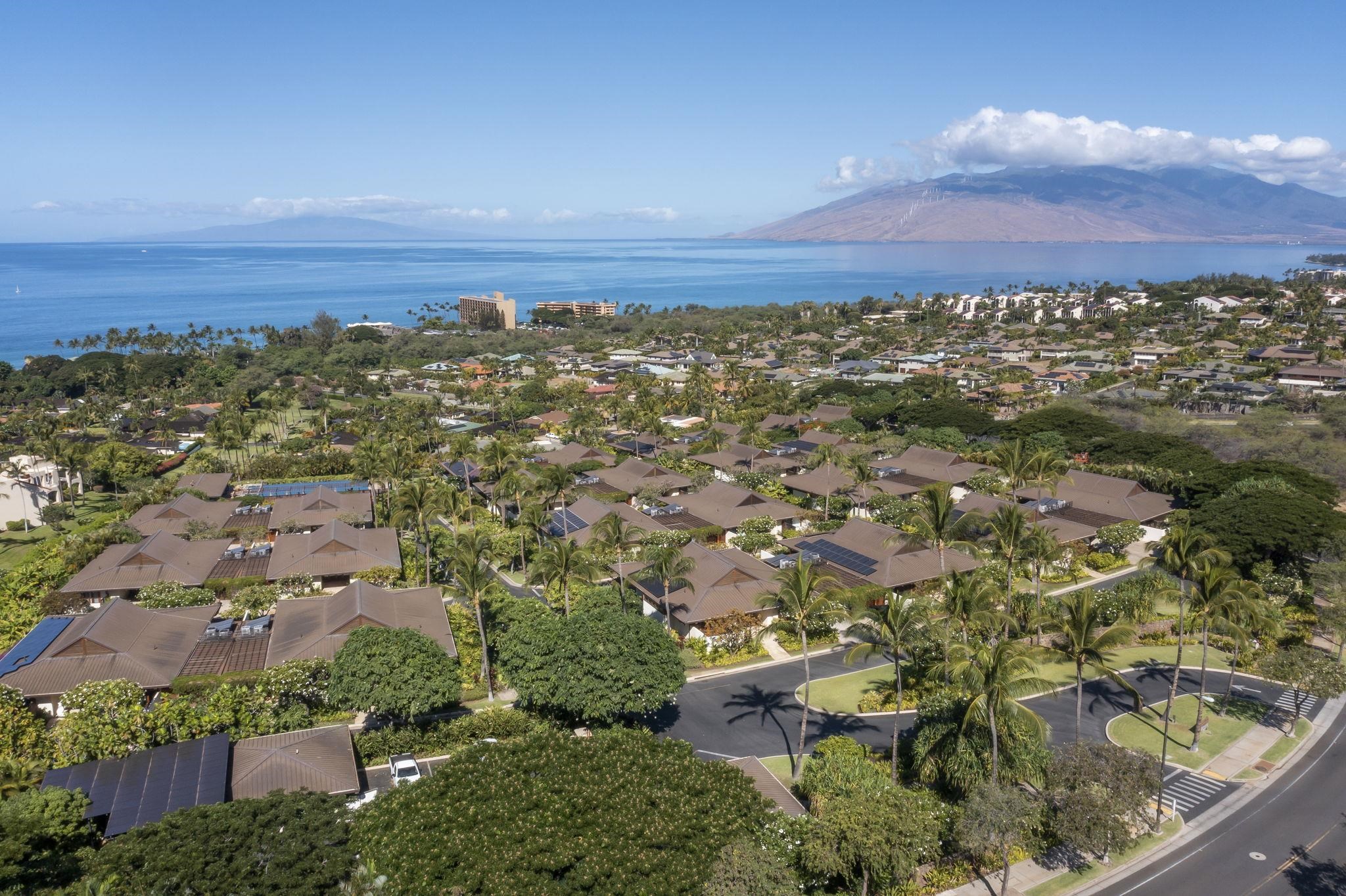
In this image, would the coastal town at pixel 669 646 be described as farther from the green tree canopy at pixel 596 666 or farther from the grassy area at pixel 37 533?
the grassy area at pixel 37 533

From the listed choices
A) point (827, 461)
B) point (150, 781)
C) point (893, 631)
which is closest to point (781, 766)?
point (893, 631)

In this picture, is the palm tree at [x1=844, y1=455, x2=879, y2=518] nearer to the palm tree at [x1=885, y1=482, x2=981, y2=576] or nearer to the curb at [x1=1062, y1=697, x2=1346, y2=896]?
the palm tree at [x1=885, y1=482, x2=981, y2=576]

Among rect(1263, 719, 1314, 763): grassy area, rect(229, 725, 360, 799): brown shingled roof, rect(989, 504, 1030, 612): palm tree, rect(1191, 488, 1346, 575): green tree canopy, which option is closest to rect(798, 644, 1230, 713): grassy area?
rect(1263, 719, 1314, 763): grassy area

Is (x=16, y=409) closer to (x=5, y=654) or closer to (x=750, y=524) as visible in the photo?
(x=5, y=654)

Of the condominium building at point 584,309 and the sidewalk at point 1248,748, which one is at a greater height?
the condominium building at point 584,309

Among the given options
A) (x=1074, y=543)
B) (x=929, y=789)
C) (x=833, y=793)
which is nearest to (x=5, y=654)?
(x=833, y=793)

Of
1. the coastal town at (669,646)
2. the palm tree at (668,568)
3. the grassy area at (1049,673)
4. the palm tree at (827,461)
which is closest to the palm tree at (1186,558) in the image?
the coastal town at (669,646)
